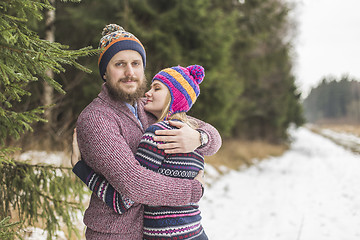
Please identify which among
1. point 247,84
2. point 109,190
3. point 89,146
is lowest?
point 109,190

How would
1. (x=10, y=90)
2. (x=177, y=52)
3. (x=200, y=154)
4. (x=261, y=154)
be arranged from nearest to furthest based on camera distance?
(x=10, y=90), (x=200, y=154), (x=177, y=52), (x=261, y=154)

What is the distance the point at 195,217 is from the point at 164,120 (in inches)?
26.2

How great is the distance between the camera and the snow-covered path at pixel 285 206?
13.8 feet

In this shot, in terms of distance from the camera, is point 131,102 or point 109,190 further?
point 131,102

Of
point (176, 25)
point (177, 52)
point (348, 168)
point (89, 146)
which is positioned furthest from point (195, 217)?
point (348, 168)

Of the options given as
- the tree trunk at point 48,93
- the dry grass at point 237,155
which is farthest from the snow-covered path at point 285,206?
the tree trunk at point 48,93

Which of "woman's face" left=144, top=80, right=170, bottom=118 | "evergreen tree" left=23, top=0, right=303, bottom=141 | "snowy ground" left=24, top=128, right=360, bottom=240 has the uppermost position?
"evergreen tree" left=23, top=0, right=303, bottom=141

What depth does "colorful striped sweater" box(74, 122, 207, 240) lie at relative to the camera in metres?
1.48

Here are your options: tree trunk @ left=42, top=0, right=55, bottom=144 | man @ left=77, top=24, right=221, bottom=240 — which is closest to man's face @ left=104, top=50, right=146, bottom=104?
man @ left=77, top=24, right=221, bottom=240

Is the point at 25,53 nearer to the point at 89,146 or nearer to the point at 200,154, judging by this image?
the point at 89,146

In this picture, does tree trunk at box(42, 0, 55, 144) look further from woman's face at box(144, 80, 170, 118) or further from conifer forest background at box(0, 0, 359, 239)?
woman's face at box(144, 80, 170, 118)

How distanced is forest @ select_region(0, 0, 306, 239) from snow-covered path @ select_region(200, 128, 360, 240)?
211 cm

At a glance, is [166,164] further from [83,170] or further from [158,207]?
[83,170]

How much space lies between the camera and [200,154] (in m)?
1.82
